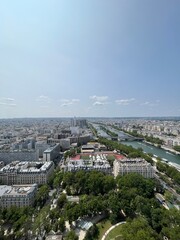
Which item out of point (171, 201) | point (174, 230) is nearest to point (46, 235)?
point (174, 230)

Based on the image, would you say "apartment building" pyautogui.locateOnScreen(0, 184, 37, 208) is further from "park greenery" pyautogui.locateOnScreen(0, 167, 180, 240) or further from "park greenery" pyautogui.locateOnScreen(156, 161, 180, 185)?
"park greenery" pyautogui.locateOnScreen(156, 161, 180, 185)

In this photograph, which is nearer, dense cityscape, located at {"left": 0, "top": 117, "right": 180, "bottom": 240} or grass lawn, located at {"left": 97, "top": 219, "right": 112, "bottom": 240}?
dense cityscape, located at {"left": 0, "top": 117, "right": 180, "bottom": 240}

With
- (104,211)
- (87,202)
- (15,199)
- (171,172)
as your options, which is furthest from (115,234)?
(171,172)

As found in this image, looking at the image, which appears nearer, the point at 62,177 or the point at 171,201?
the point at 171,201

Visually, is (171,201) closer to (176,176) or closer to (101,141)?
(176,176)

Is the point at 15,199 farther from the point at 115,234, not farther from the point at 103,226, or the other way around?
the point at 115,234

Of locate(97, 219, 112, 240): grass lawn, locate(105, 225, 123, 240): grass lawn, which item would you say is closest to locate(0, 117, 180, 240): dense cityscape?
locate(97, 219, 112, 240): grass lawn

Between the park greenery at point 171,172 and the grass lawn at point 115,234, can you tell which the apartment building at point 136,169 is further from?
the grass lawn at point 115,234

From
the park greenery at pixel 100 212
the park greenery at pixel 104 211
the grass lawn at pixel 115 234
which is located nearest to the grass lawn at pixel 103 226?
the park greenery at pixel 100 212
